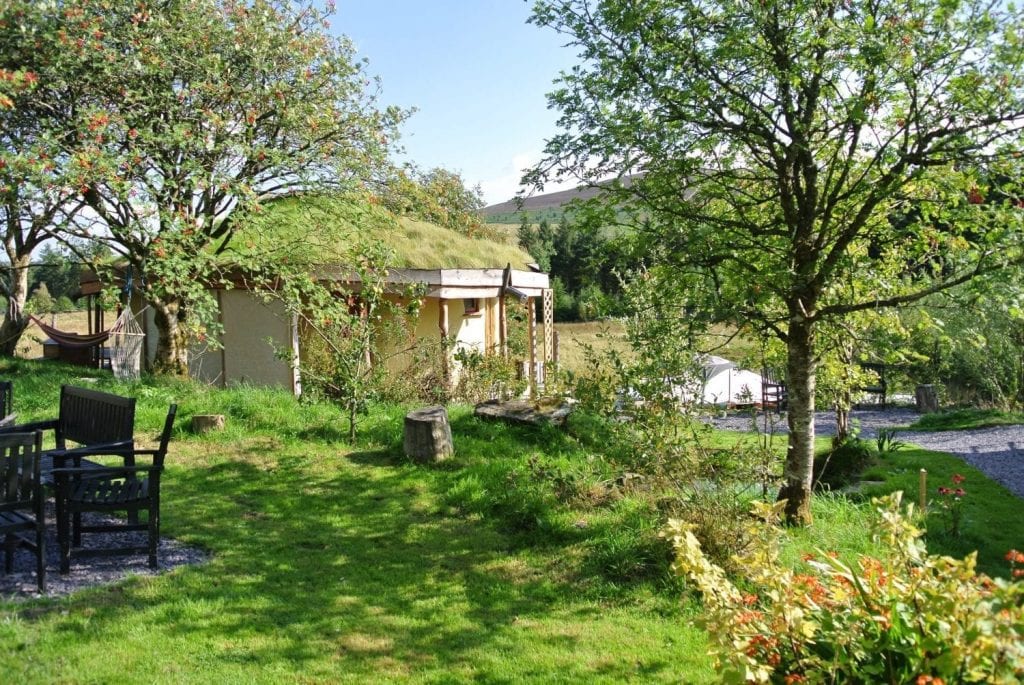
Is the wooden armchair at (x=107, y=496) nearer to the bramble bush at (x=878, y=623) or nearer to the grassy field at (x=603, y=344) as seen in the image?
the grassy field at (x=603, y=344)

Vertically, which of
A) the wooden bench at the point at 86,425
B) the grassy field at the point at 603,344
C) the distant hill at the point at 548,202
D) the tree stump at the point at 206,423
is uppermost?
the distant hill at the point at 548,202

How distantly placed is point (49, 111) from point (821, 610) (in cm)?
1119

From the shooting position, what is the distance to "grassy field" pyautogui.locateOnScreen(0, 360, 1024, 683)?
409cm

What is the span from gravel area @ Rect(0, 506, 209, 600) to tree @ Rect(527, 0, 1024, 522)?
3.81 meters

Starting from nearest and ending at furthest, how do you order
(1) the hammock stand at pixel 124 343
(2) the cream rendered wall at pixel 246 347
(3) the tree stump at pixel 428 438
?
(3) the tree stump at pixel 428 438, (1) the hammock stand at pixel 124 343, (2) the cream rendered wall at pixel 246 347

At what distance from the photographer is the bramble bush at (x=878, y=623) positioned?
2424 mm

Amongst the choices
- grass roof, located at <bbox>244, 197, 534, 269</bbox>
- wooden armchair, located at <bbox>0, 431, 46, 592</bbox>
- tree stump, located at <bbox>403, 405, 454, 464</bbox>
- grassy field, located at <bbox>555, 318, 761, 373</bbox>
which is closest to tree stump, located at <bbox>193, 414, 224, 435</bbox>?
tree stump, located at <bbox>403, 405, 454, 464</bbox>

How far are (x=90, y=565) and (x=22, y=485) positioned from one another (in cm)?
97

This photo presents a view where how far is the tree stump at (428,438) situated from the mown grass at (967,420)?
1193 centimetres

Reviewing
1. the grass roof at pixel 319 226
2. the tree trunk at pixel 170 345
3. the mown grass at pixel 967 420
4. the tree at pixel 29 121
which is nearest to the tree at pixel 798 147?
the grass roof at pixel 319 226

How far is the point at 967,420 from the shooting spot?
16.0m

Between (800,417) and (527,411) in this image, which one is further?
(527,411)

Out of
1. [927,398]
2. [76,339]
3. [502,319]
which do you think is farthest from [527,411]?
[927,398]

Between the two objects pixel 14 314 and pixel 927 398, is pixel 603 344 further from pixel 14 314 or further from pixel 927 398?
pixel 14 314
